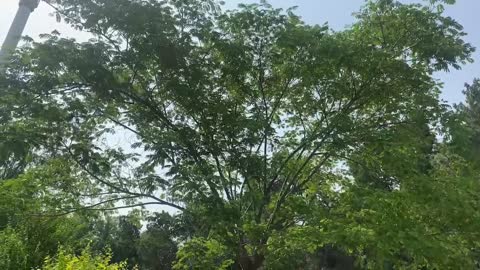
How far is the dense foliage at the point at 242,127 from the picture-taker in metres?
7.45

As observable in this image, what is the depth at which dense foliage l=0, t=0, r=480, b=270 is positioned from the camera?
7.45m

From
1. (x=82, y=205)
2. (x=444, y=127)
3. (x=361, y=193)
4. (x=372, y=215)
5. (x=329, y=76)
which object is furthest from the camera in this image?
(x=82, y=205)

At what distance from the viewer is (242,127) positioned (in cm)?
837

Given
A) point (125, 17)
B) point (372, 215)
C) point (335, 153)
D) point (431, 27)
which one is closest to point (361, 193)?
point (372, 215)

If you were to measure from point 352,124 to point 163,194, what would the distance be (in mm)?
3629

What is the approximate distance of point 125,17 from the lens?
25.0 feet

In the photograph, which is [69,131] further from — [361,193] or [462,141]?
[462,141]

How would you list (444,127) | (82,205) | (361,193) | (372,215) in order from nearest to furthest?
1. (372,215)
2. (361,193)
3. (444,127)
4. (82,205)

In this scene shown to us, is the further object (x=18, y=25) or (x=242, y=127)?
(x=242, y=127)

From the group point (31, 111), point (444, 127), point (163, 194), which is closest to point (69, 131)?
point (31, 111)

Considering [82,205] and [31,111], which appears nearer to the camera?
[31,111]

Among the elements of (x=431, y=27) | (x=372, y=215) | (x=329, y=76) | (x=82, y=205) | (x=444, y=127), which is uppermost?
(x=431, y=27)

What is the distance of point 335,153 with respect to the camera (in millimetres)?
8492

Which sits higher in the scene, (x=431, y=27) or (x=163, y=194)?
(x=431, y=27)
